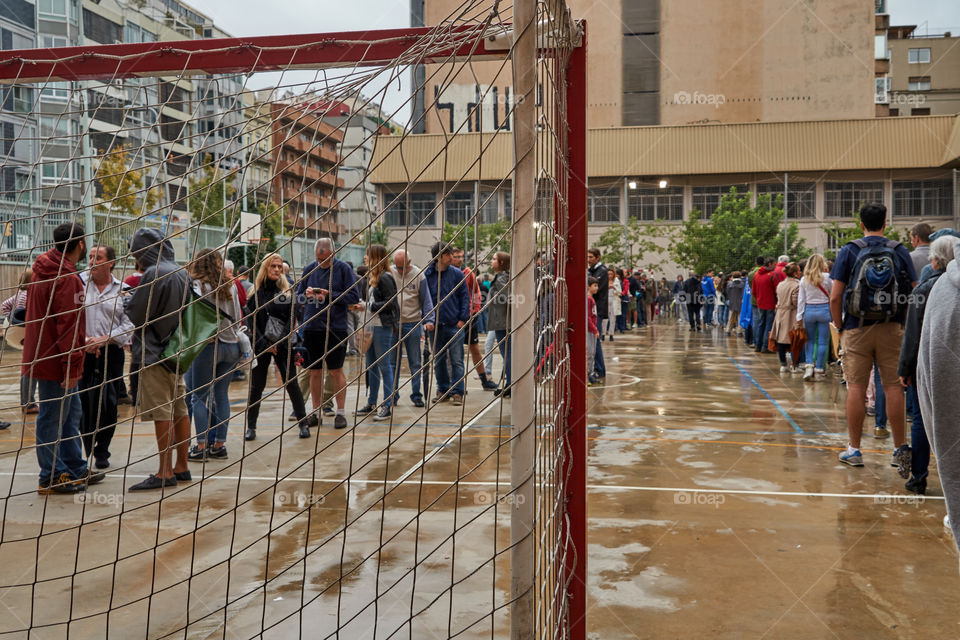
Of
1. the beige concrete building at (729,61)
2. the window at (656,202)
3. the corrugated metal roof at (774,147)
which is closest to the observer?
the corrugated metal roof at (774,147)

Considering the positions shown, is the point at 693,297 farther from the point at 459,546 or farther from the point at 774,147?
the point at 459,546

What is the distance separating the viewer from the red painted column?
2.94 m

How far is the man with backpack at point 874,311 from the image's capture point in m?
5.71

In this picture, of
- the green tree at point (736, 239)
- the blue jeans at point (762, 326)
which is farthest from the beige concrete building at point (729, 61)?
the blue jeans at point (762, 326)

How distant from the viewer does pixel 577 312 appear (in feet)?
9.64

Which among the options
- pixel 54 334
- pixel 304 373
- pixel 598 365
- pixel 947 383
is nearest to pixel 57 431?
pixel 54 334

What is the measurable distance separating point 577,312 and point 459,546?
190 cm

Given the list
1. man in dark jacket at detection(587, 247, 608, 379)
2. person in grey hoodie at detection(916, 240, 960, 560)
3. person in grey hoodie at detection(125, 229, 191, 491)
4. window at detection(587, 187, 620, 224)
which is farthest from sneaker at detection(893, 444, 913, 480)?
window at detection(587, 187, 620, 224)

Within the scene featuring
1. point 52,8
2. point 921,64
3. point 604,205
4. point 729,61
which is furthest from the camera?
point 921,64

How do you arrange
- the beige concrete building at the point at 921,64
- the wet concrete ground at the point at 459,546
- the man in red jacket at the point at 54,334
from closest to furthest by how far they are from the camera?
the wet concrete ground at the point at 459,546 → the man in red jacket at the point at 54,334 → the beige concrete building at the point at 921,64

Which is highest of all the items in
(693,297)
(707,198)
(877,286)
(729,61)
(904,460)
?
(729,61)

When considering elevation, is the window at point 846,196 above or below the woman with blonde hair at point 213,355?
above

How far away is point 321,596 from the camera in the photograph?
3633 mm

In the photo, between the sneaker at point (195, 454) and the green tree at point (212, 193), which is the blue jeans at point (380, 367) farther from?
the green tree at point (212, 193)
